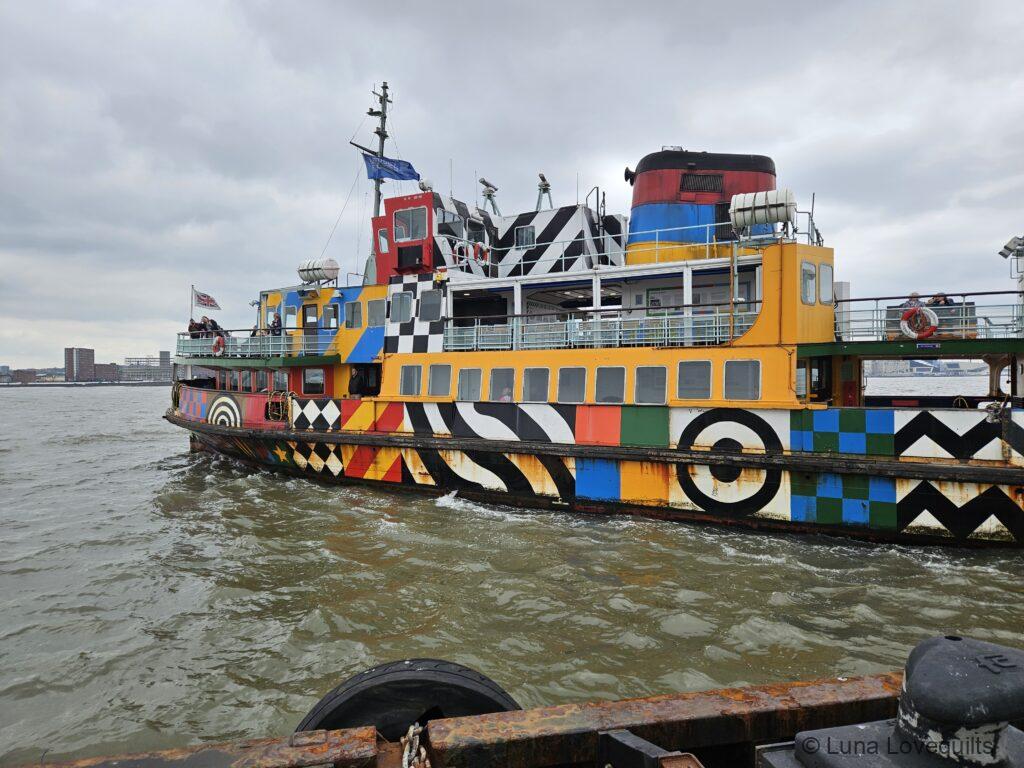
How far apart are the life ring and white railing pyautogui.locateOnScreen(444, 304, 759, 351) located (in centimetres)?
216

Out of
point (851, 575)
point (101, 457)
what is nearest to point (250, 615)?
point (851, 575)

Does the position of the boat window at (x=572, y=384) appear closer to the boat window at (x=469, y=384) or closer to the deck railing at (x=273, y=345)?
the boat window at (x=469, y=384)

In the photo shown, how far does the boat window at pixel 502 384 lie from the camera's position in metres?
11.8

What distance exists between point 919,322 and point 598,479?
5459 millimetres

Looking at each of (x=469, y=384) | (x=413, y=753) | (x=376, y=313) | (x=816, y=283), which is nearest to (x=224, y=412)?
(x=376, y=313)

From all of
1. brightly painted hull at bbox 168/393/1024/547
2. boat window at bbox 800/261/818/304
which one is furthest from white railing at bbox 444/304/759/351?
brightly painted hull at bbox 168/393/1024/547

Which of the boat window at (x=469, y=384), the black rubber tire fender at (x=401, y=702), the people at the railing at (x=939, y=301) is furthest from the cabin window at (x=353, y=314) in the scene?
the black rubber tire fender at (x=401, y=702)

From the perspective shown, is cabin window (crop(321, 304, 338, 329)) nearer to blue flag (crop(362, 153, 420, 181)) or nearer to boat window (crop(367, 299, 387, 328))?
→ boat window (crop(367, 299, 387, 328))

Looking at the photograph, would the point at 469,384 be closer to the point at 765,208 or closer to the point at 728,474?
the point at 728,474

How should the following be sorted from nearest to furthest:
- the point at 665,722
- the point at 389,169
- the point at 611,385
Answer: the point at 665,722 → the point at 611,385 → the point at 389,169

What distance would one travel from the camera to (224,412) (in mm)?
14977

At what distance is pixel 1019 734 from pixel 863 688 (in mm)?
806

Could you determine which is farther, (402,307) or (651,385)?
(402,307)

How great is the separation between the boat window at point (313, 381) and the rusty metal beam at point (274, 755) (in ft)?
42.6
